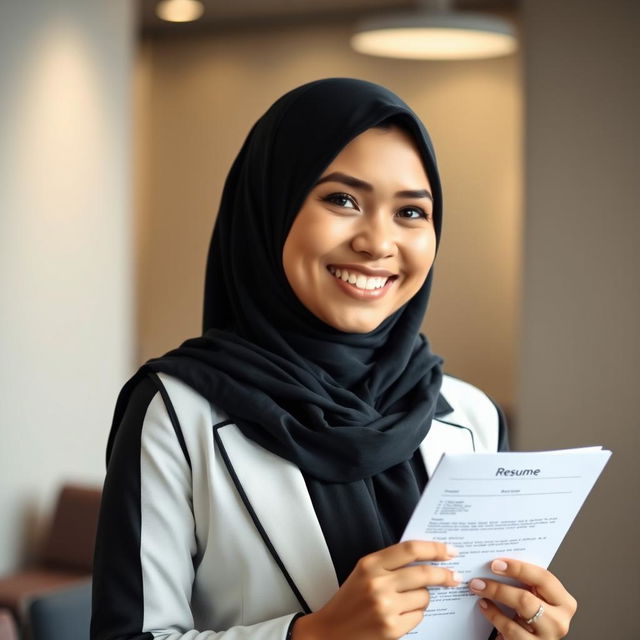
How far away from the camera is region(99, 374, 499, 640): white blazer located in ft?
4.30

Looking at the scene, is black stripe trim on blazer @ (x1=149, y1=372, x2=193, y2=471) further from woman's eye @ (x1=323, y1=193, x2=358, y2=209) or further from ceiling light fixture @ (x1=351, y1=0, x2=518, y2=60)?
ceiling light fixture @ (x1=351, y1=0, x2=518, y2=60)

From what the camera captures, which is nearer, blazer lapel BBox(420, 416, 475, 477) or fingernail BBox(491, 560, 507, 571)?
fingernail BBox(491, 560, 507, 571)

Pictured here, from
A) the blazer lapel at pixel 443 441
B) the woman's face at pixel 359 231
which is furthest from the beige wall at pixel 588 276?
the woman's face at pixel 359 231

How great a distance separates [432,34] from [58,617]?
307 cm

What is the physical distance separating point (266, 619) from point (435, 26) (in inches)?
139

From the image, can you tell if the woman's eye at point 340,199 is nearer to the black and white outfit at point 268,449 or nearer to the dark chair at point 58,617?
the black and white outfit at point 268,449

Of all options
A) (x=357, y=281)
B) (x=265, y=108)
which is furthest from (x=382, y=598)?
(x=265, y=108)

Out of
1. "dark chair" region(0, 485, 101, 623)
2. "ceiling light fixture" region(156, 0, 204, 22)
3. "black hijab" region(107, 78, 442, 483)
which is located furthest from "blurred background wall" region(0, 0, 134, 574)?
"black hijab" region(107, 78, 442, 483)

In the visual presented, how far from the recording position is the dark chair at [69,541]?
4.95m

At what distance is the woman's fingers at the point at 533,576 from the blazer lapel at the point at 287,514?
0.65 feet

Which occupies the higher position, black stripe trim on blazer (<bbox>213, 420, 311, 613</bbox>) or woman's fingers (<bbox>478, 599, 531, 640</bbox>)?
black stripe trim on blazer (<bbox>213, 420, 311, 613</bbox>)

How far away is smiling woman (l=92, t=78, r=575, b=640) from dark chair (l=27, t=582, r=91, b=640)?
36.9 inches

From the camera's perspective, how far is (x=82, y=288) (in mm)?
5297

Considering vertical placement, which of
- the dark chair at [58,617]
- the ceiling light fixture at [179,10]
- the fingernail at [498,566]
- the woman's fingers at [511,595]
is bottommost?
the dark chair at [58,617]
